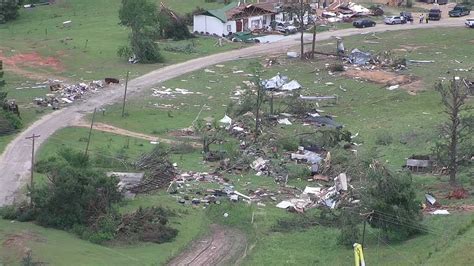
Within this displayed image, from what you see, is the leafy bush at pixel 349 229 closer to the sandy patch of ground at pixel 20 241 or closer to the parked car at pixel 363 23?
the sandy patch of ground at pixel 20 241

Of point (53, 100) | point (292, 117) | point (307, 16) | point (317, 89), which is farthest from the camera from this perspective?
point (307, 16)

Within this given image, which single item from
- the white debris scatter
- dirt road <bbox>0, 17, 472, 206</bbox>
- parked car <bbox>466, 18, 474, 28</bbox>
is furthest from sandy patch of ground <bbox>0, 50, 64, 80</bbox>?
parked car <bbox>466, 18, 474, 28</bbox>

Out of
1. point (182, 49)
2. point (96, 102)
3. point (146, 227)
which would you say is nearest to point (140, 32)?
point (182, 49)

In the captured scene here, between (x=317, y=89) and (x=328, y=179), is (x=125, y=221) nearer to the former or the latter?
(x=328, y=179)

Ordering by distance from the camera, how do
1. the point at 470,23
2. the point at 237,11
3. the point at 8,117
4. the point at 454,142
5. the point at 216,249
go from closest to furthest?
the point at 216,249 → the point at 454,142 → the point at 8,117 → the point at 470,23 → the point at 237,11

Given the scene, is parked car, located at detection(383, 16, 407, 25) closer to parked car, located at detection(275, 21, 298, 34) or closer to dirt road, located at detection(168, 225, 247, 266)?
parked car, located at detection(275, 21, 298, 34)

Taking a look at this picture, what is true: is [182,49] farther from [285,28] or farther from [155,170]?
[155,170]

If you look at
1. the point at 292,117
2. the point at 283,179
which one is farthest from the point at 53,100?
the point at 283,179
